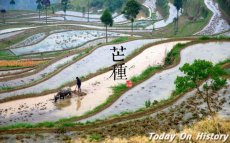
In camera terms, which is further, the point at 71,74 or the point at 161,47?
the point at 161,47

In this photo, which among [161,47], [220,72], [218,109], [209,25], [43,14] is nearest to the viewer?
[220,72]

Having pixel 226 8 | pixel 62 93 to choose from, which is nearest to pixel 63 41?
pixel 226 8

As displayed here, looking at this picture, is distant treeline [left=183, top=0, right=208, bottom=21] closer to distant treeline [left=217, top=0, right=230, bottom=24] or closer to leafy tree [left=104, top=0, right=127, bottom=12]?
distant treeline [left=217, top=0, right=230, bottom=24]

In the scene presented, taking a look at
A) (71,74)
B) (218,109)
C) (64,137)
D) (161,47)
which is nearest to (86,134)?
(64,137)

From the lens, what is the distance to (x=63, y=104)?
2536 cm

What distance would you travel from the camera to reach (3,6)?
390 feet

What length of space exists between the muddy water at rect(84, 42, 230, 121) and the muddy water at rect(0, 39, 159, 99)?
6.27 metres

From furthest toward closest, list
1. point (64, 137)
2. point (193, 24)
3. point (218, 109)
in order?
1. point (193, 24)
2. point (218, 109)
3. point (64, 137)

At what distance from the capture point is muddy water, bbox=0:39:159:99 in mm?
30094

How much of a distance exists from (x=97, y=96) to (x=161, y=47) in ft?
42.2

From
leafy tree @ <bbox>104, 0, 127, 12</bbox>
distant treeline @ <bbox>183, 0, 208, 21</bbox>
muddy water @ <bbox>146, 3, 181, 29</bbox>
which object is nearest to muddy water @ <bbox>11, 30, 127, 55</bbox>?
muddy water @ <bbox>146, 3, 181, 29</bbox>

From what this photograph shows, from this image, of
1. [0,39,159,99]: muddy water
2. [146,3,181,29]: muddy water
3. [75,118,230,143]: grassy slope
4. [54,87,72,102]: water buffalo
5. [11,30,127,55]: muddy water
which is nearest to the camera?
[75,118,230,143]: grassy slope

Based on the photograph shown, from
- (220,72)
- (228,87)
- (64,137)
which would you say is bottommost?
(64,137)

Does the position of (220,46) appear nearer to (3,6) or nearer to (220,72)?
(220,72)
